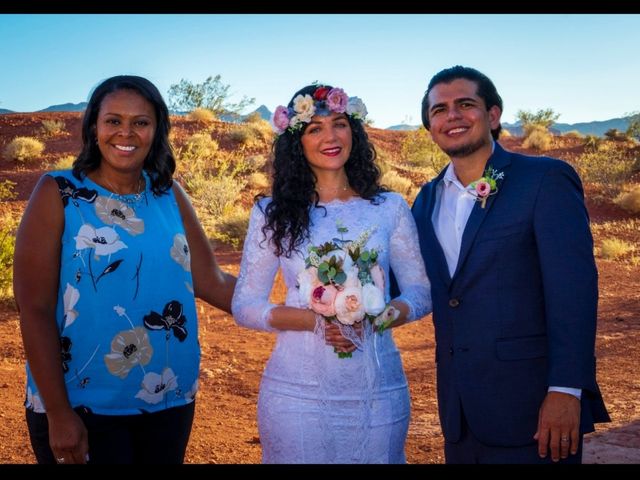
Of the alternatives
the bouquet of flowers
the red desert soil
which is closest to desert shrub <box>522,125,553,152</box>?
the red desert soil

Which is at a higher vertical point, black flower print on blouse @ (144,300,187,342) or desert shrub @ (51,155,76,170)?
desert shrub @ (51,155,76,170)

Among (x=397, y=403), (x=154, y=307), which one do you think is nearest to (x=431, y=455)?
(x=397, y=403)

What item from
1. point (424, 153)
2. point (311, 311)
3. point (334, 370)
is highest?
point (424, 153)

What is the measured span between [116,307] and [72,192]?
0.56 metres

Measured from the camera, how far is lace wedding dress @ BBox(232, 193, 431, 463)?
3.71 metres

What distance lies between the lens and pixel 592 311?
3.38m

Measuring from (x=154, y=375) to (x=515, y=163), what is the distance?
6.59 ft

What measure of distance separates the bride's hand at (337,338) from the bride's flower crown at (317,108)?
115 centimetres

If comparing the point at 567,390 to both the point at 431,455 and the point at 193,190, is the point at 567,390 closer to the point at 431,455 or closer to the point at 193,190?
the point at 431,455

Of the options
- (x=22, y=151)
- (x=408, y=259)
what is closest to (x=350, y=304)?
(x=408, y=259)

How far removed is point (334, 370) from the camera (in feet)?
12.3

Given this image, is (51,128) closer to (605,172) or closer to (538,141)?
(605,172)

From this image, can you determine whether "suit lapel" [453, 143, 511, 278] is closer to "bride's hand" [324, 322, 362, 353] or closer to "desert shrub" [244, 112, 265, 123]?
"bride's hand" [324, 322, 362, 353]

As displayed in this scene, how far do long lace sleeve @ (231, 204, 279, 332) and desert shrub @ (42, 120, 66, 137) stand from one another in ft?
100
